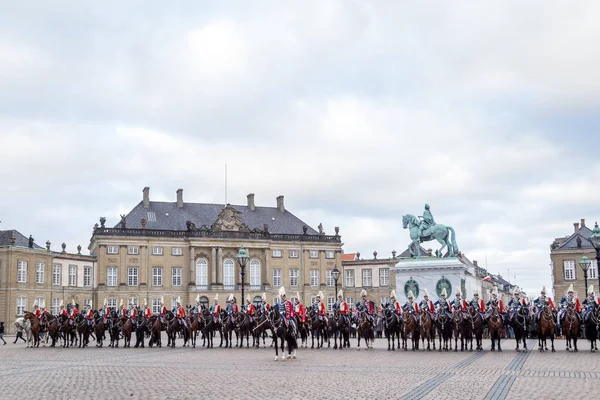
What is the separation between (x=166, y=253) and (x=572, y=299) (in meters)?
57.4

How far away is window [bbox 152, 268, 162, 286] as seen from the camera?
7625cm

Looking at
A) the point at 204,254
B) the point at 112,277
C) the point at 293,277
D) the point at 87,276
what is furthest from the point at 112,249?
the point at 293,277

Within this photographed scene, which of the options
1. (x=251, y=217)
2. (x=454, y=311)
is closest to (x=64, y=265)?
(x=251, y=217)

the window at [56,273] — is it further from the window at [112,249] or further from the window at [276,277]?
the window at [276,277]

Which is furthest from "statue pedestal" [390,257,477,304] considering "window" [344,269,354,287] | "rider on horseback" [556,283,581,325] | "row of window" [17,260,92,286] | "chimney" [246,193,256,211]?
"chimney" [246,193,256,211]

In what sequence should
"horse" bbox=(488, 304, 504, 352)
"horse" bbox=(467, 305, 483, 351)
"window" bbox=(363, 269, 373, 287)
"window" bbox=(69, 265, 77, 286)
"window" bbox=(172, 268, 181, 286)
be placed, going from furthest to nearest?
"window" bbox=(363, 269, 373, 287), "window" bbox=(172, 268, 181, 286), "window" bbox=(69, 265, 77, 286), "horse" bbox=(467, 305, 483, 351), "horse" bbox=(488, 304, 504, 352)

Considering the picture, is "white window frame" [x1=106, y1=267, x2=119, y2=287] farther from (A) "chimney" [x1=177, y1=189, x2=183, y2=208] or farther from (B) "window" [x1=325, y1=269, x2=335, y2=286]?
(B) "window" [x1=325, y1=269, x2=335, y2=286]

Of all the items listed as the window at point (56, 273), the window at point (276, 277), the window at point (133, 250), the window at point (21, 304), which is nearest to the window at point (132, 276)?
the window at point (133, 250)

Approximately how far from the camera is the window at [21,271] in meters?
63.8

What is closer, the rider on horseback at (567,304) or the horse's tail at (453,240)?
the rider on horseback at (567,304)

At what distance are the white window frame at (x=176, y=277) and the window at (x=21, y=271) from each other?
16760mm

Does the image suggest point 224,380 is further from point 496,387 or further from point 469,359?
point 469,359

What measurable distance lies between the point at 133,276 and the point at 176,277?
4.62m

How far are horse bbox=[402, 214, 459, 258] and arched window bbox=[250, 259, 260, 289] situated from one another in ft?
151
